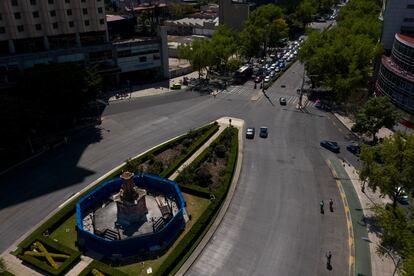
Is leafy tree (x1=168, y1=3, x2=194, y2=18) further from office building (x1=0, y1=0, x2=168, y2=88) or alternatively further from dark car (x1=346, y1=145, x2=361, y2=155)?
dark car (x1=346, y1=145, x2=361, y2=155)

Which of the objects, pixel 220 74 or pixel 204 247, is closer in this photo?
pixel 204 247

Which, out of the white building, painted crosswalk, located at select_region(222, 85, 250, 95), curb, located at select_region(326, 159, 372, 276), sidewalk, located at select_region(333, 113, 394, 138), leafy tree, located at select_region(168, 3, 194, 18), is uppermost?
the white building

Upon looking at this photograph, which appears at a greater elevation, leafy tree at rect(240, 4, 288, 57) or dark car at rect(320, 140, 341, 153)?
leafy tree at rect(240, 4, 288, 57)

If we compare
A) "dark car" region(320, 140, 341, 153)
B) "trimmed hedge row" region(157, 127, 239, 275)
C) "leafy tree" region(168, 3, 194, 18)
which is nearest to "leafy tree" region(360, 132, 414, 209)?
"dark car" region(320, 140, 341, 153)

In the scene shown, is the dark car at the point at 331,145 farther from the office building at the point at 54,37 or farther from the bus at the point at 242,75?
the office building at the point at 54,37

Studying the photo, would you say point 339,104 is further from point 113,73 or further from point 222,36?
point 113,73

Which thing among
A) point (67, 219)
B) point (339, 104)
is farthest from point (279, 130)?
point (67, 219)

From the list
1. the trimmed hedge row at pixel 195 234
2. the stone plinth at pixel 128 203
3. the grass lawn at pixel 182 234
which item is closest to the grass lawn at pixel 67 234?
the stone plinth at pixel 128 203

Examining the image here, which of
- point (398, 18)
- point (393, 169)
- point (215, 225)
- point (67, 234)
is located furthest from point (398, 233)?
point (398, 18)
